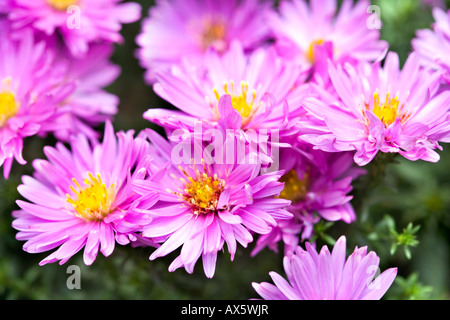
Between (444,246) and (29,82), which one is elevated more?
(29,82)

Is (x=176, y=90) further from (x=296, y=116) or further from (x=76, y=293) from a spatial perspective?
(x=76, y=293)

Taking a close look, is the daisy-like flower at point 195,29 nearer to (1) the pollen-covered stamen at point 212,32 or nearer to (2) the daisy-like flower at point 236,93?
(1) the pollen-covered stamen at point 212,32

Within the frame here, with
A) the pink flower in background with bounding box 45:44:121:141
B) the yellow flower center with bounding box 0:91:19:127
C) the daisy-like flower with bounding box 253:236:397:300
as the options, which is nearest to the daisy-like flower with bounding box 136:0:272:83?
the pink flower in background with bounding box 45:44:121:141

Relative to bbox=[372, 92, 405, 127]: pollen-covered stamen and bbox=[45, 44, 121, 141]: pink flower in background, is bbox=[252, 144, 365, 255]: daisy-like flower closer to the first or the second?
bbox=[372, 92, 405, 127]: pollen-covered stamen

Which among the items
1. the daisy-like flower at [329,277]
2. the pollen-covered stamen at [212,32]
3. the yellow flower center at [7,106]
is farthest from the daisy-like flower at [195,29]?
the daisy-like flower at [329,277]

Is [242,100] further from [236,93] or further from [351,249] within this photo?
[351,249]
